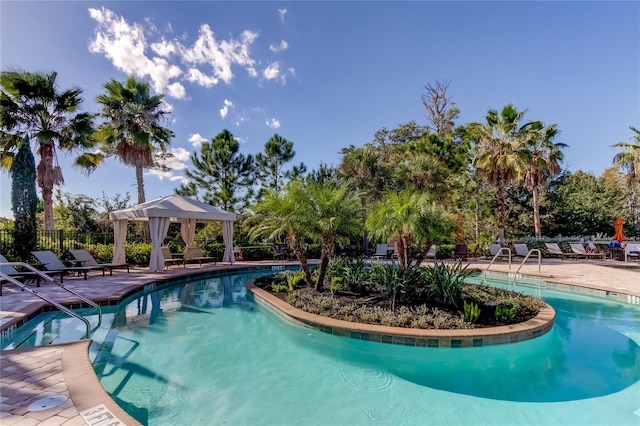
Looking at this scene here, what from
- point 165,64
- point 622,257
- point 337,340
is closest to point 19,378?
point 337,340

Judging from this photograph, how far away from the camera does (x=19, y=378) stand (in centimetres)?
345

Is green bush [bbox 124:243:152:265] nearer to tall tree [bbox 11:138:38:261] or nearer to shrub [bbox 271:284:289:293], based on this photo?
tall tree [bbox 11:138:38:261]

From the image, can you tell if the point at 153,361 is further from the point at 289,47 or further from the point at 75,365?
the point at 289,47

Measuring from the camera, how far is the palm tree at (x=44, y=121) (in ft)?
37.9

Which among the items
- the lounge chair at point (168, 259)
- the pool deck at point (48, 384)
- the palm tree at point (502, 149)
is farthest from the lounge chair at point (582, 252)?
the pool deck at point (48, 384)

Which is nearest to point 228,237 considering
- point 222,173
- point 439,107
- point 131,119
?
point 131,119

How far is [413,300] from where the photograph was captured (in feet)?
20.8

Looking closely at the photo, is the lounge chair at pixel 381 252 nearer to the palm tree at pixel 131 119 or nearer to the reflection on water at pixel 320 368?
the reflection on water at pixel 320 368

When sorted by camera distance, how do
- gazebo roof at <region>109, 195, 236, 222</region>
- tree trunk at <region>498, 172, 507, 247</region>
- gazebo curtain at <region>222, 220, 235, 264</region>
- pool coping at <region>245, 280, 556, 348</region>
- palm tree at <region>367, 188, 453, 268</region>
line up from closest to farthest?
pool coping at <region>245, 280, 556, 348</region> < palm tree at <region>367, 188, 453, 268</region> < gazebo roof at <region>109, 195, 236, 222</region> < gazebo curtain at <region>222, 220, 235, 264</region> < tree trunk at <region>498, 172, 507, 247</region>

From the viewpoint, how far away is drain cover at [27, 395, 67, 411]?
2.84 metres

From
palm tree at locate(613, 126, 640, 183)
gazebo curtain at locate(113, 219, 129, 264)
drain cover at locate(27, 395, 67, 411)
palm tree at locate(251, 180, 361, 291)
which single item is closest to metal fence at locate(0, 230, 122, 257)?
gazebo curtain at locate(113, 219, 129, 264)

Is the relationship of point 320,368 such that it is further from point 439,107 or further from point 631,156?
point 439,107

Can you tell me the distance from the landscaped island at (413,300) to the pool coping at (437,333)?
205mm

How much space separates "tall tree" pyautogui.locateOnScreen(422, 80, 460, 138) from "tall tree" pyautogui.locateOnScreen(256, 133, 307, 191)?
11829 millimetres
